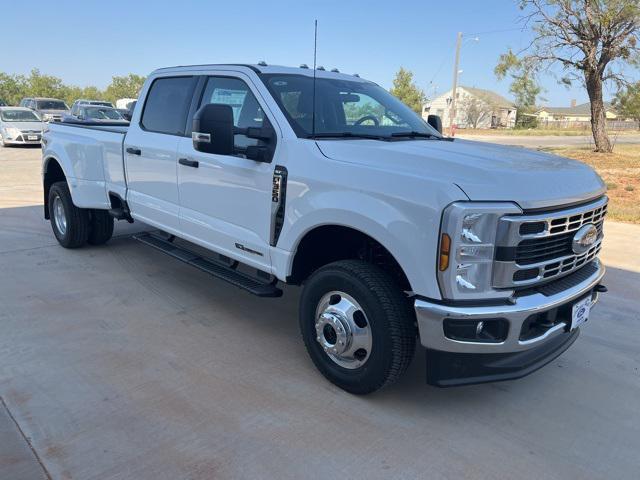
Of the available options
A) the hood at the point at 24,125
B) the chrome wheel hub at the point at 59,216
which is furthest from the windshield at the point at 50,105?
the chrome wheel hub at the point at 59,216

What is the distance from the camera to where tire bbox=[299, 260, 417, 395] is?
9.64 feet

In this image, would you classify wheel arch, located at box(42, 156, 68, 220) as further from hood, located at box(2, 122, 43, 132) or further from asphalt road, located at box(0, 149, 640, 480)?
hood, located at box(2, 122, 43, 132)

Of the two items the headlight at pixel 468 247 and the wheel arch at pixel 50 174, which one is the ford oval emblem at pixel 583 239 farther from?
the wheel arch at pixel 50 174

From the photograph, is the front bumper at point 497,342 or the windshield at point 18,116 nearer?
the front bumper at point 497,342

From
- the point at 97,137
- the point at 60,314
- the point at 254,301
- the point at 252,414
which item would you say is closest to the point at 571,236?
the point at 252,414

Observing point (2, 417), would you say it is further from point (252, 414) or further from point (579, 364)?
point (579, 364)

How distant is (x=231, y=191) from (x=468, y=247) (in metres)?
1.93

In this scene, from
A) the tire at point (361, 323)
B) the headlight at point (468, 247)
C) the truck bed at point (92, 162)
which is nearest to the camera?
the headlight at point (468, 247)

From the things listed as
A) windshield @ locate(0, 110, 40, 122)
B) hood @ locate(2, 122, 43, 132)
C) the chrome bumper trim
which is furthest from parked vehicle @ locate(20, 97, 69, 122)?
the chrome bumper trim

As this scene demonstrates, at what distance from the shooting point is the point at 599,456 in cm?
279

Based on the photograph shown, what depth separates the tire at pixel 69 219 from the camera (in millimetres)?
6078

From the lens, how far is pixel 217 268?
4.25m

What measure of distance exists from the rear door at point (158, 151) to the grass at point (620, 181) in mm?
7447

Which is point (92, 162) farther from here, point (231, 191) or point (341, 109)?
point (341, 109)
